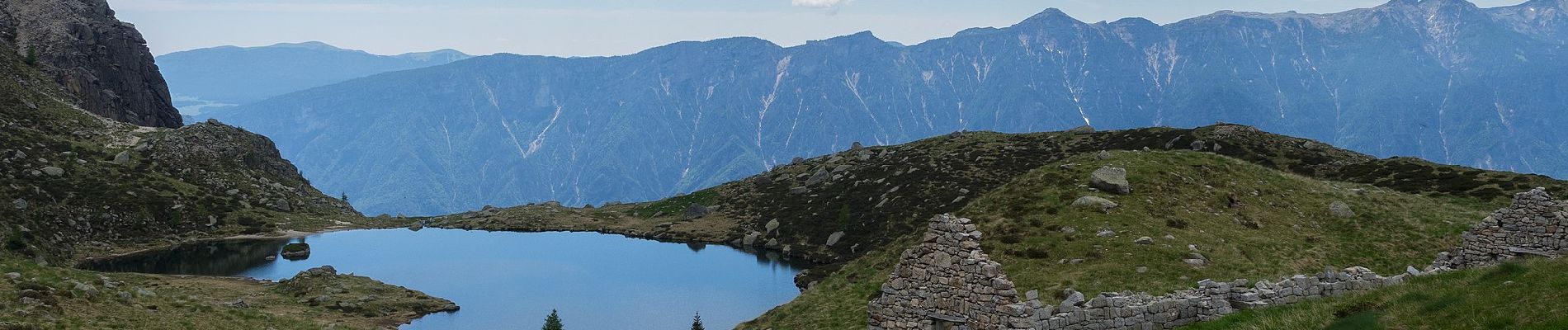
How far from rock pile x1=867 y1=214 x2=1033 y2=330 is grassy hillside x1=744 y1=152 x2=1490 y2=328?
16.9 meters

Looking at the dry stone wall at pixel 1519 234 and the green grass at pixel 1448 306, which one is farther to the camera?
the dry stone wall at pixel 1519 234

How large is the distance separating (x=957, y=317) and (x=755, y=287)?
64.5 meters

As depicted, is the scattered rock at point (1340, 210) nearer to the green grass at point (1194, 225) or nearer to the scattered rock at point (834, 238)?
the green grass at point (1194, 225)

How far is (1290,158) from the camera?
86.9 m

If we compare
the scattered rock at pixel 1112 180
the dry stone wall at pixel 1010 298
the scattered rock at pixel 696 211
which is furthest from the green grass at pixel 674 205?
the dry stone wall at pixel 1010 298

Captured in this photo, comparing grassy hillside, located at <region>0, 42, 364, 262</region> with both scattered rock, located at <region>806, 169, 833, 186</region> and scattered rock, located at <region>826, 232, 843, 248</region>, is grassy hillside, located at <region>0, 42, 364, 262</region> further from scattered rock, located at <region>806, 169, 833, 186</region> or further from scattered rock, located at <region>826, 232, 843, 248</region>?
scattered rock, located at <region>826, 232, 843, 248</region>

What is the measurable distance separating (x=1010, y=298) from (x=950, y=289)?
1159 mm

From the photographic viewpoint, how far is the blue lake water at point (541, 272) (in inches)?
2864

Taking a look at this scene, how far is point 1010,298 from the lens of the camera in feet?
57.6

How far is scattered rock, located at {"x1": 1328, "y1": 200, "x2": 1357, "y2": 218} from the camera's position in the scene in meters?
42.1

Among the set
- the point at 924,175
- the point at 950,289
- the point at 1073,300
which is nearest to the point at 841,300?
the point at 950,289

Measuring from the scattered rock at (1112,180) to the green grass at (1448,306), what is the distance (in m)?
24.7

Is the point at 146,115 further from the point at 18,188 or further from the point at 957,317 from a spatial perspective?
the point at 957,317

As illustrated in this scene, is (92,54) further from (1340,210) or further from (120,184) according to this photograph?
(1340,210)
